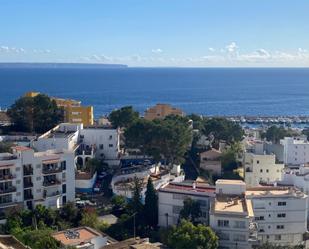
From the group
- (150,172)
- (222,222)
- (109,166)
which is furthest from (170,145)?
(222,222)

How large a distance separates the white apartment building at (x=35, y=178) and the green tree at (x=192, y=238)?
7529mm

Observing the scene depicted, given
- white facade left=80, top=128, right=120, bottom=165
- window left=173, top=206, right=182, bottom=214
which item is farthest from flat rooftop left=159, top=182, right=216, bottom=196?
white facade left=80, top=128, right=120, bottom=165

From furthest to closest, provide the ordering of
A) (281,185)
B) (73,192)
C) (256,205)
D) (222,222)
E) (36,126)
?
(36,126) → (281,185) → (73,192) → (256,205) → (222,222)

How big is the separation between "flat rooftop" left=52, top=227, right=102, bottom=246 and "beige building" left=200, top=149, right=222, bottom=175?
13.7 m

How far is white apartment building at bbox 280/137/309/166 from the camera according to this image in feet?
118

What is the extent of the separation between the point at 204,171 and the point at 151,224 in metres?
9.47

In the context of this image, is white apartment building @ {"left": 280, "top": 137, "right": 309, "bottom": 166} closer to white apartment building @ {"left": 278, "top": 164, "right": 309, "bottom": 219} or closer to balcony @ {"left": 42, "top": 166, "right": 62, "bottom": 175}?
white apartment building @ {"left": 278, "top": 164, "right": 309, "bottom": 219}

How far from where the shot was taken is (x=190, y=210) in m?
22.5

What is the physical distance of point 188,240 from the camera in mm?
19516

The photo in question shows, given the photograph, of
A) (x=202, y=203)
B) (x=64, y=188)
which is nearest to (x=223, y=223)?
(x=202, y=203)

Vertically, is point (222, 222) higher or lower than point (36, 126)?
lower

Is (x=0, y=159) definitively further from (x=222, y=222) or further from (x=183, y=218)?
(x=222, y=222)

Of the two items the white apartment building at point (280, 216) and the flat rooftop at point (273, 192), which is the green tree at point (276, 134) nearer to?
the flat rooftop at point (273, 192)

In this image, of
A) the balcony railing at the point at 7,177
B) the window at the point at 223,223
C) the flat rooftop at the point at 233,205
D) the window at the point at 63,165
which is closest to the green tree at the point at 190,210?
the flat rooftop at the point at 233,205
